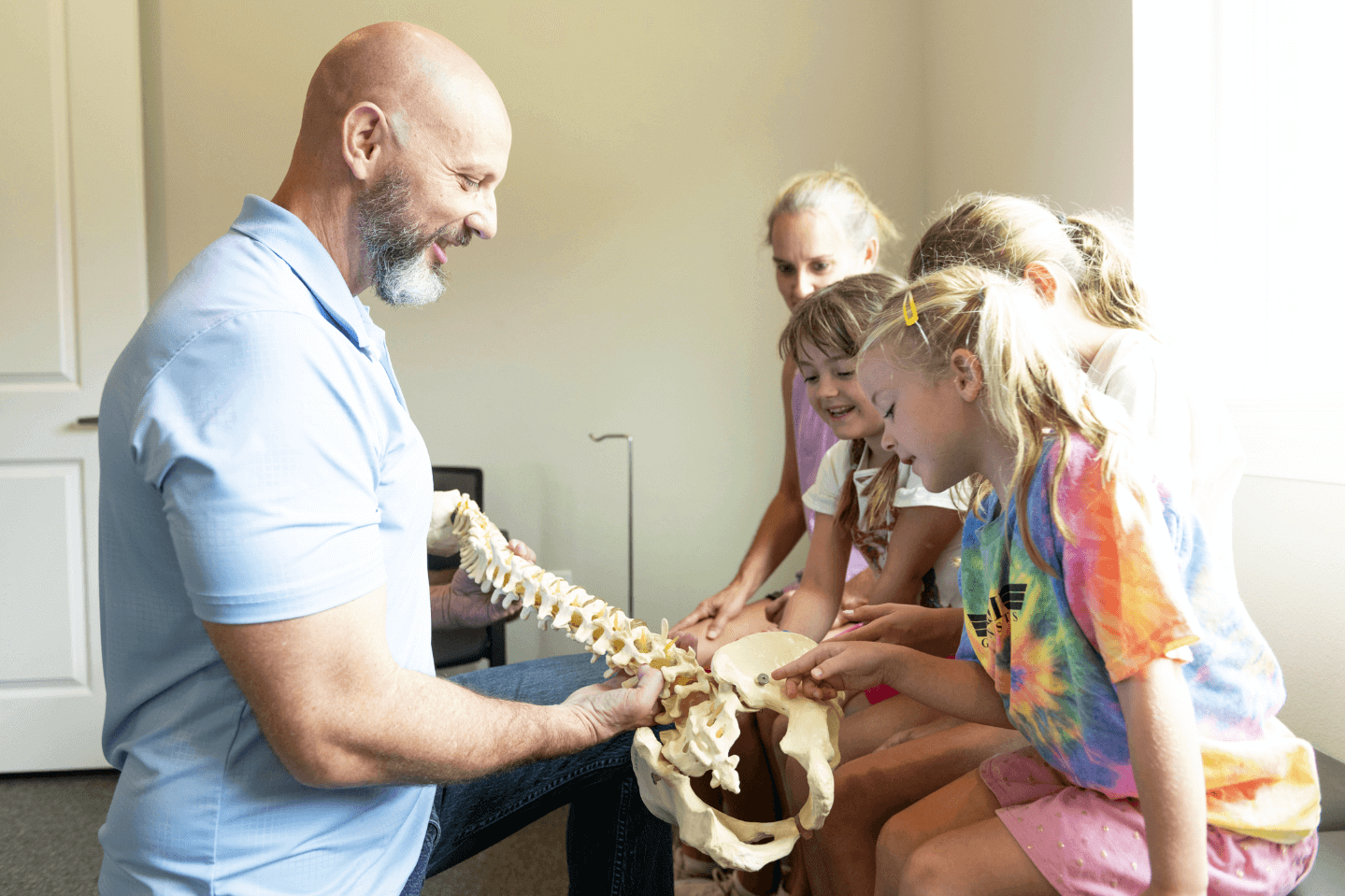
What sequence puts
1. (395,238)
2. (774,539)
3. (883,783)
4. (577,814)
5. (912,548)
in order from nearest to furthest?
(395,238)
(883,783)
(577,814)
(912,548)
(774,539)

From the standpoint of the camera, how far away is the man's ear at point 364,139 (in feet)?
3.58

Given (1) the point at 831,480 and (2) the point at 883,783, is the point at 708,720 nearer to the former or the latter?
(2) the point at 883,783

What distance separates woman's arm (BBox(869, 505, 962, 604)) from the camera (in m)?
1.51

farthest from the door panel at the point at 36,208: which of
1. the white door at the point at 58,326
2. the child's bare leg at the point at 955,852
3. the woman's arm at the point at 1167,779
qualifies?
the woman's arm at the point at 1167,779

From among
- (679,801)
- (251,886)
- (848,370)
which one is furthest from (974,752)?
(251,886)

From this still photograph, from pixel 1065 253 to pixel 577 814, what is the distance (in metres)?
1.17

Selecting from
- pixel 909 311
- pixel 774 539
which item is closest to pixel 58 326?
pixel 774 539

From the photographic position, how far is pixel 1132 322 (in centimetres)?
135

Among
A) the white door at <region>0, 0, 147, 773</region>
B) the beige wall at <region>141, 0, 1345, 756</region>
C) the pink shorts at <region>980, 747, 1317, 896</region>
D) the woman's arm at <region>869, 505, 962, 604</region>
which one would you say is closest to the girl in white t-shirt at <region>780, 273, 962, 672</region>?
the woman's arm at <region>869, 505, 962, 604</region>

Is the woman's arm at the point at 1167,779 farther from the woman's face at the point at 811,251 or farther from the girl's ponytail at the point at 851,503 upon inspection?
the woman's face at the point at 811,251

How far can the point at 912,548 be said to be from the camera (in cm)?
153

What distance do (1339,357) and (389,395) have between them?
1.77m

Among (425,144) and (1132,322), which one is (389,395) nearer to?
(425,144)

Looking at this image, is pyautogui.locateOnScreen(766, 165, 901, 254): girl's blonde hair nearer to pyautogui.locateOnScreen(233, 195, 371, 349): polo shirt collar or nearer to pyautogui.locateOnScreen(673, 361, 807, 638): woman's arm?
pyautogui.locateOnScreen(673, 361, 807, 638): woman's arm
